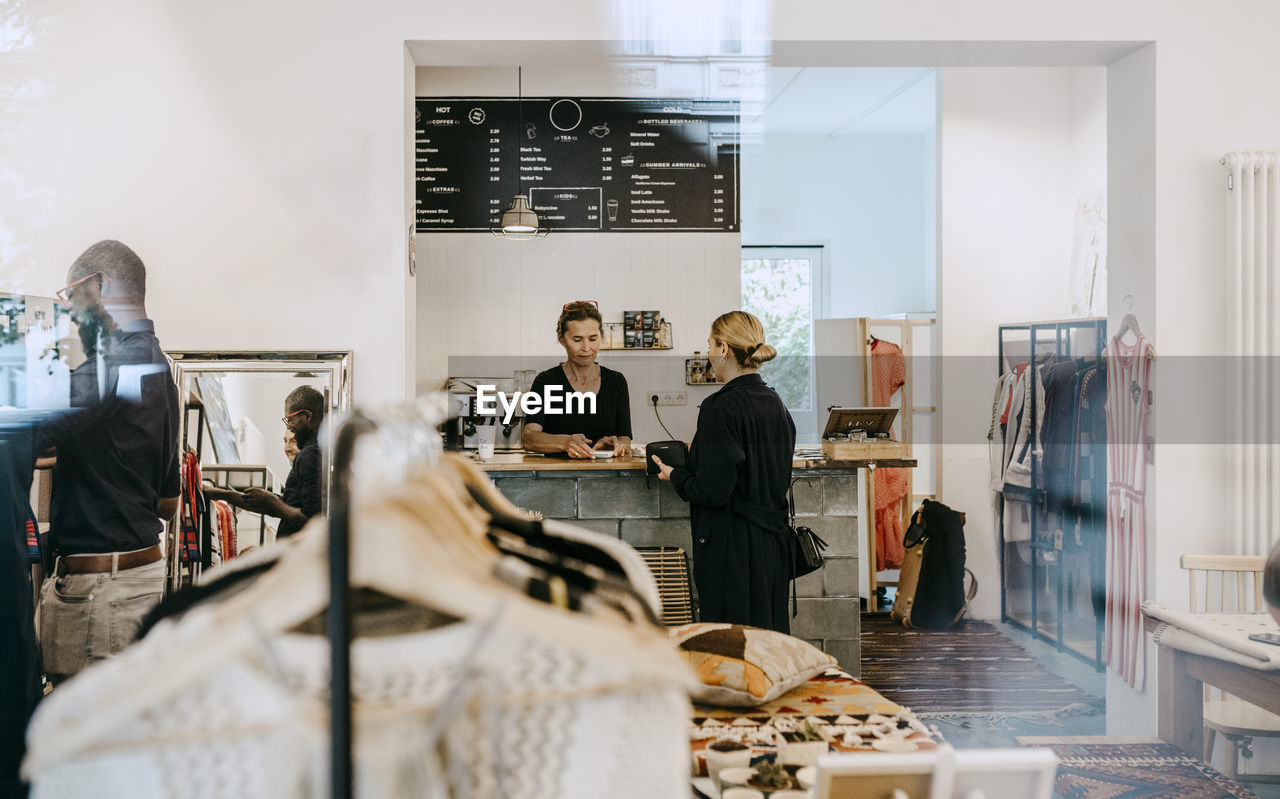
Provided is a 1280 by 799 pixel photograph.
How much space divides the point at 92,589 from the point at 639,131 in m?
3.94

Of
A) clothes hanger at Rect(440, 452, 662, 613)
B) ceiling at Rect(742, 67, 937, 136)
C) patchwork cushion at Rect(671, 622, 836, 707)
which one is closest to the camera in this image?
clothes hanger at Rect(440, 452, 662, 613)

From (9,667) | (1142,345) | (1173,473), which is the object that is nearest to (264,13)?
(9,667)

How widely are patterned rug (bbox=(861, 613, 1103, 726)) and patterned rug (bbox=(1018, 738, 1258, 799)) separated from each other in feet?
5.95

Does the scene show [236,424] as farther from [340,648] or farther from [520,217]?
[340,648]

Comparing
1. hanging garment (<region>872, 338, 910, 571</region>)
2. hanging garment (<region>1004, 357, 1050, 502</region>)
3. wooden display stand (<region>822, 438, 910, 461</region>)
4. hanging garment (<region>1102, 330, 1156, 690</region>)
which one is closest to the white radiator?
hanging garment (<region>1102, 330, 1156, 690</region>)

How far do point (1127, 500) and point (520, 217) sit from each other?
3222 mm

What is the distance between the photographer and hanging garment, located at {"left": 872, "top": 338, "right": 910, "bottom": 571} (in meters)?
5.82

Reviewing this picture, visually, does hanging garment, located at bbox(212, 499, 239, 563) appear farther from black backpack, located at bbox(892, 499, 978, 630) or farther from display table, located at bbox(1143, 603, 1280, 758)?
black backpack, located at bbox(892, 499, 978, 630)

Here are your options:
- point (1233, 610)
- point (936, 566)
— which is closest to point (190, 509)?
point (1233, 610)

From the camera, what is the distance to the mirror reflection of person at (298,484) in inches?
119

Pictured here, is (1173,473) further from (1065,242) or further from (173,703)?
(173,703)

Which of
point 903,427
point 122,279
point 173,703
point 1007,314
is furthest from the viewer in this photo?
point 903,427

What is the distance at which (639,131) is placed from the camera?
552 cm

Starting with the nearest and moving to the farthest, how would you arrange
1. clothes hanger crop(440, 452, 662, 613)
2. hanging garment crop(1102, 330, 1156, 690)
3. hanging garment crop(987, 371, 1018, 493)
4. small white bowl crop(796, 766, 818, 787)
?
clothes hanger crop(440, 452, 662, 613) < small white bowl crop(796, 766, 818, 787) < hanging garment crop(1102, 330, 1156, 690) < hanging garment crop(987, 371, 1018, 493)
